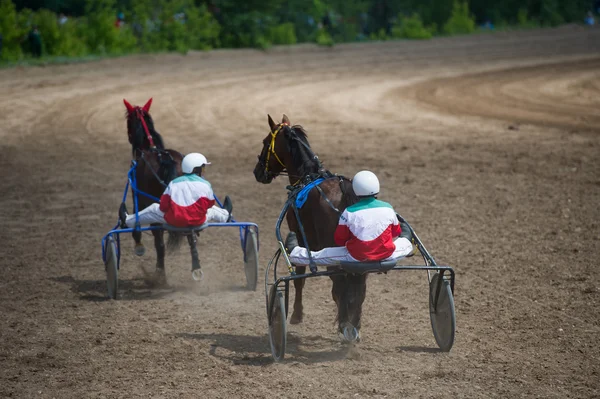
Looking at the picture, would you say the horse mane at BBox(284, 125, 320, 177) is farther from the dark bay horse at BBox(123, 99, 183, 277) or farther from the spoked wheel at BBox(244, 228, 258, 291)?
the dark bay horse at BBox(123, 99, 183, 277)

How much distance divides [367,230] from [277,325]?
1205mm

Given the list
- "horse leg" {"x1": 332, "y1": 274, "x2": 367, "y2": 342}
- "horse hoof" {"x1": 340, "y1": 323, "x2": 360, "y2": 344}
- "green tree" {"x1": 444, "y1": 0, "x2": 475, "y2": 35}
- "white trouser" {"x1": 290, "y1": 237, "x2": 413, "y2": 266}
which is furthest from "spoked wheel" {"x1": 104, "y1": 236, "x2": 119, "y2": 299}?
"green tree" {"x1": 444, "y1": 0, "x2": 475, "y2": 35}

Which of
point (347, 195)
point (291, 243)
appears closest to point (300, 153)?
point (347, 195)

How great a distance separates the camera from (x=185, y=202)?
364 inches

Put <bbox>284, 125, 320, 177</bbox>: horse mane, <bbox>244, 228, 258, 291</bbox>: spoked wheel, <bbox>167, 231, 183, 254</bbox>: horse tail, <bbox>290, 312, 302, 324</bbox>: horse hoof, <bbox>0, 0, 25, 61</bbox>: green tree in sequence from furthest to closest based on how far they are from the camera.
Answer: <bbox>0, 0, 25, 61</bbox>: green tree < <bbox>244, 228, 258, 291</bbox>: spoked wheel < <bbox>167, 231, 183, 254</bbox>: horse tail < <bbox>290, 312, 302, 324</bbox>: horse hoof < <bbox>284, 125, 320, 177</bbox>: horse mane

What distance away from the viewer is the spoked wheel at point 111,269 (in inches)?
368

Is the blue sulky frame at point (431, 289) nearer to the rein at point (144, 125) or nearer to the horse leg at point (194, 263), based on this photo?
the horse leg at point (194, 263)

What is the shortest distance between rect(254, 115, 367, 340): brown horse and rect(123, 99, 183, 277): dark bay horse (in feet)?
5.91

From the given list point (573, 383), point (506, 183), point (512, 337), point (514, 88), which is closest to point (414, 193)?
point (506, 183)

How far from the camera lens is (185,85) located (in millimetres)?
27734

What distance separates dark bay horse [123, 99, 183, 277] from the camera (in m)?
10.1

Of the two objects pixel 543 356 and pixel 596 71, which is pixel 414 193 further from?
pixel 596 71

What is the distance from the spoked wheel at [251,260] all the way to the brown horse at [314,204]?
130 cm

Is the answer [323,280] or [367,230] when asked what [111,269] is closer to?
[323,280]
